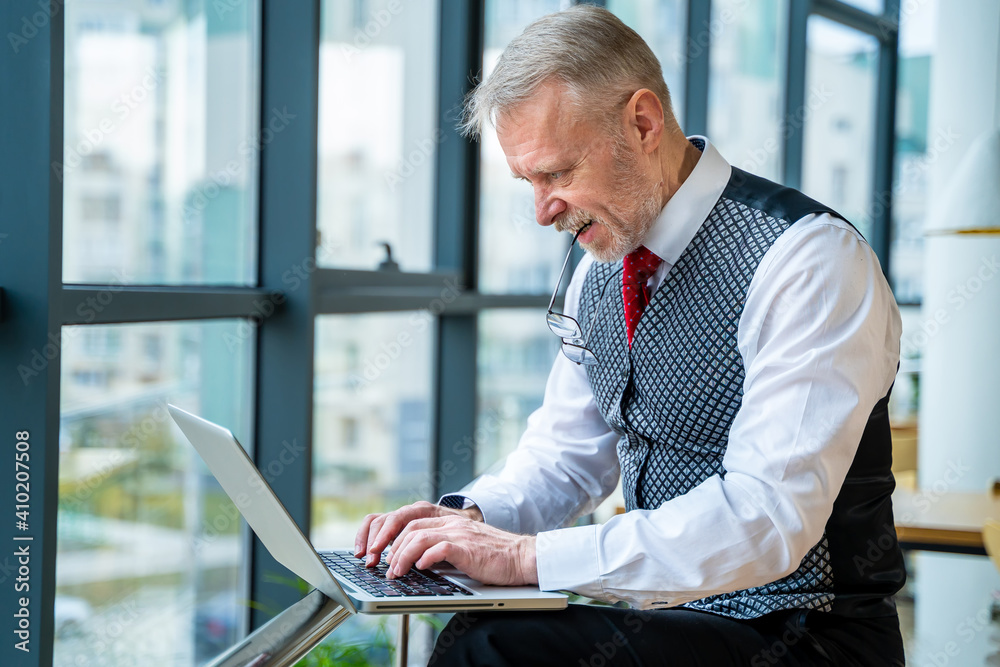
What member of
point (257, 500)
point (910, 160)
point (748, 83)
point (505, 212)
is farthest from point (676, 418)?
point (910, 160)

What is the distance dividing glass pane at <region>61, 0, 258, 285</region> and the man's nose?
2.19 feet

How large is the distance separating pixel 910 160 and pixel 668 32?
2526 millimetres

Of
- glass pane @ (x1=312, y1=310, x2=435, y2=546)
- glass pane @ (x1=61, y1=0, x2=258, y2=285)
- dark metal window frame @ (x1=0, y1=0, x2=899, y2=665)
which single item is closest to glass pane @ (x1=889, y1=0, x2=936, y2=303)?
dark metal window frame @ (x1=0, y1=0, x2=899, y2=665)

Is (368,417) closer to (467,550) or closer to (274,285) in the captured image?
(274,285)

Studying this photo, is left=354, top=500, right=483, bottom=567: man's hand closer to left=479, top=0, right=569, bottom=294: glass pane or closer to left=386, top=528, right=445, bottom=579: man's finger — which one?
left=386, top=528, right=445, bottom=579: man's finger

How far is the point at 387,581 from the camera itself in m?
1.13

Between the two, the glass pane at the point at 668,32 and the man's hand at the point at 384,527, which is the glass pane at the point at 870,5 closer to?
the glass pane at the point at 668,32

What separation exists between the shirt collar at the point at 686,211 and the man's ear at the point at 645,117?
8cm

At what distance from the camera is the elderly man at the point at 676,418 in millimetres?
1147

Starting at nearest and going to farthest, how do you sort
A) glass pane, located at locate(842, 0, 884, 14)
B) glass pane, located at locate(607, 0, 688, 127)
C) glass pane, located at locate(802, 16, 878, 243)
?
glass pane, located at locate(607, 0, 688, 127), glass pane, located at locate(802, 16, 878, 243), glass pane, located at locate(842, 0, 884, 14)

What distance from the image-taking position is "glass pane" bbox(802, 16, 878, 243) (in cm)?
516

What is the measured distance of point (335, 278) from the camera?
2258 mm

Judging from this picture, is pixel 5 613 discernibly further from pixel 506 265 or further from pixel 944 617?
pixel 944 617

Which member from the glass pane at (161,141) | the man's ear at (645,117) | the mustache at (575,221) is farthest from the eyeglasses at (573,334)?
the glass pane at (161,141)
